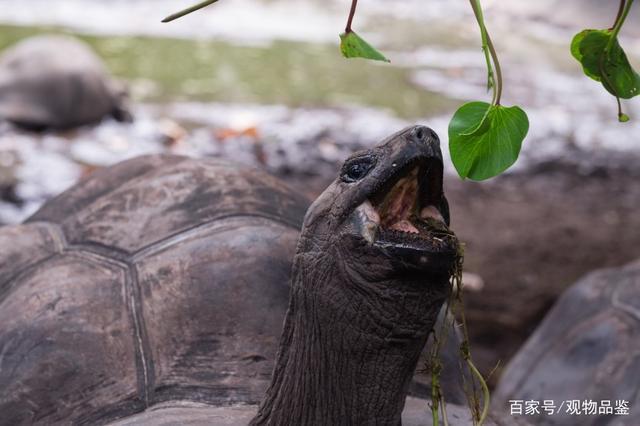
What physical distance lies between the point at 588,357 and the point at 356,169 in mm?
1672

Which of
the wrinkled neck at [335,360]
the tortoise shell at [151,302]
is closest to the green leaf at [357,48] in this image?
the wrinkled neck at [335,360]

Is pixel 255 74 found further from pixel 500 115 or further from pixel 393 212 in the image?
pixel 500 115

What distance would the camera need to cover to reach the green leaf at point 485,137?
3.75 ft

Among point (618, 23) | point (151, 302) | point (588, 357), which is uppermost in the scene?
point (618, 23)

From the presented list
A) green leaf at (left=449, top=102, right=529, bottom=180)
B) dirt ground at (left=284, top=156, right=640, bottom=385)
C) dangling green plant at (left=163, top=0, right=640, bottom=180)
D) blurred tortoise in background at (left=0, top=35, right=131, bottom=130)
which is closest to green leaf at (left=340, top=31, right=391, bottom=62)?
dangling green plant at (left=163, top=0, right=640, bottom=180)

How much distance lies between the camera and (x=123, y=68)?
297 inches

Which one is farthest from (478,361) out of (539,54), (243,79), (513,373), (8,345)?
(539,54)

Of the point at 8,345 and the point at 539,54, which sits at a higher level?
the point at 8,345

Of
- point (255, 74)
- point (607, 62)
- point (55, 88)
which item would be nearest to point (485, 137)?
point (607, 62)

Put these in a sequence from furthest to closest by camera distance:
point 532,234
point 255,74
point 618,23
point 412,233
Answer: point 255,74, point 532,234, point 412,233, point 618,23

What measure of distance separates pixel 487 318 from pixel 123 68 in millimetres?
4603

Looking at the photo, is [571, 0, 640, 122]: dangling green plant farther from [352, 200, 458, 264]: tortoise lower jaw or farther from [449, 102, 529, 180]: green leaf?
[352, 200, 458, 264]: tortoise lower jaw

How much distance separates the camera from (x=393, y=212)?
145 cm

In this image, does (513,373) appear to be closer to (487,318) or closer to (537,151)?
(487,318)
